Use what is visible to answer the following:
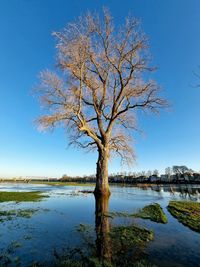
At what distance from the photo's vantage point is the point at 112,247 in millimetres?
6406

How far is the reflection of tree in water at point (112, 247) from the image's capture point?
5328 millimetres

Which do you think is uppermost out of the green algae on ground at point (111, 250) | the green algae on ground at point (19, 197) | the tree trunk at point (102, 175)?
the tree trunk at point (102, 175)

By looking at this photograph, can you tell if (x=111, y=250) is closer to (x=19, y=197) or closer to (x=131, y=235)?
(x=131, y=235)

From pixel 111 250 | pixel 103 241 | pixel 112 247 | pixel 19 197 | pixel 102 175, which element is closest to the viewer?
pixel 111 250

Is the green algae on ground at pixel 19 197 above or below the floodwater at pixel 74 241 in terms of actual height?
above

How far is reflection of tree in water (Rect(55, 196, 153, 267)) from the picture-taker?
5.33m

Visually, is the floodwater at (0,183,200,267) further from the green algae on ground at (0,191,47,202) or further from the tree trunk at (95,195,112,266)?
the green algae on ground at (0,191,47,202)

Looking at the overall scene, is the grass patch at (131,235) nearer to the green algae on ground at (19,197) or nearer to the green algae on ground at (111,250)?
the green algae on ground at (111,250)

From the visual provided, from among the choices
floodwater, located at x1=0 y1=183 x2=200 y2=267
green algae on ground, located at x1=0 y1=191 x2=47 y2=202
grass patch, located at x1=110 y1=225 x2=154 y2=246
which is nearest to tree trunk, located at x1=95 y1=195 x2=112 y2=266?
floodwater, located at x1=0 y1=183 x2=200 y2=267

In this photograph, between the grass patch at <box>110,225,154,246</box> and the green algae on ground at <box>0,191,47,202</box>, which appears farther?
the green algae on ground at <box>0,191,47,202</box>

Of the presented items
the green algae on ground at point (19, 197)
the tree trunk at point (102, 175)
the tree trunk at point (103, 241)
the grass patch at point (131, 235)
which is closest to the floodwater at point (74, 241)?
the tree trunk at point (103, 241)

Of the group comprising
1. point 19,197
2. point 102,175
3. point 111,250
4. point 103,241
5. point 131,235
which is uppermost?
point 102,175

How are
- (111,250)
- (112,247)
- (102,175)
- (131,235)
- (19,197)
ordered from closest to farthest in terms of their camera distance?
(111,250) < (112,247) < (131,235) < (19,197) < (102,175)

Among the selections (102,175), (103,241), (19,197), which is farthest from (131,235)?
(19,197)
